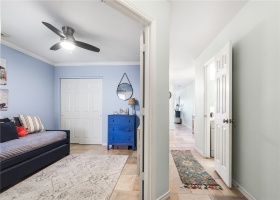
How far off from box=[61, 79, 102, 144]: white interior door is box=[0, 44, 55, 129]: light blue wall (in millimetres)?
404

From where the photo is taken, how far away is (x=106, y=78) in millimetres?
4629

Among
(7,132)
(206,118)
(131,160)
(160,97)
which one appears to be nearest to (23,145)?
(7,132)

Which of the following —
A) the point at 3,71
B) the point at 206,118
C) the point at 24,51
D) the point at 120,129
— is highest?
the point at 24,51

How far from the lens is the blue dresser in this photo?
4.10m

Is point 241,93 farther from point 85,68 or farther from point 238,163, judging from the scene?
point 85,68

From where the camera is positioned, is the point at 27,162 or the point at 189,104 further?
the point at 189,104

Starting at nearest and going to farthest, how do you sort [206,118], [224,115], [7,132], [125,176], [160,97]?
[160,97] < [224,115] < [125,176] < [7,132] < [206,118]

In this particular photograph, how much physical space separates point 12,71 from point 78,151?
2.44m

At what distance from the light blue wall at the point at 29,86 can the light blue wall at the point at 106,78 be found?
17cm

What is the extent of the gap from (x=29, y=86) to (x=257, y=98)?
4.65 m

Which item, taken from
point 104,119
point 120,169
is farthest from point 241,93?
point 104,119

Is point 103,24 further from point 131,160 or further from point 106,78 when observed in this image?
point 131,160

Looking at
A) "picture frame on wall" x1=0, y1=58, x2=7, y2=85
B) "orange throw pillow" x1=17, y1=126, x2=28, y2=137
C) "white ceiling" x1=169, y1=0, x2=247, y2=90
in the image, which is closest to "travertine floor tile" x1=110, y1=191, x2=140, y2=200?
"orange throw pillow" x1=17, y1=126, x2=28, y2=137

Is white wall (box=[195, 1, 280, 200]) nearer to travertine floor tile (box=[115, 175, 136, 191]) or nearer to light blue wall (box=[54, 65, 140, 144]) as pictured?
travertine floor tile (box=[115, 175, 136, 191])
